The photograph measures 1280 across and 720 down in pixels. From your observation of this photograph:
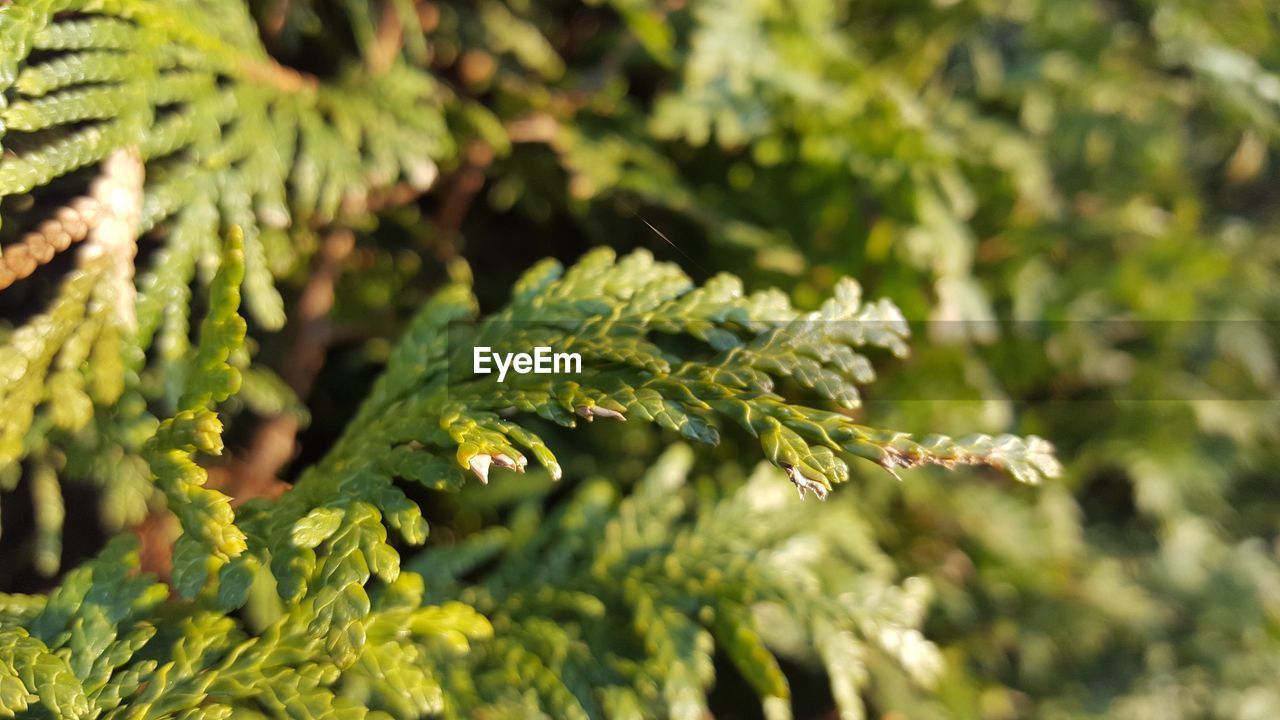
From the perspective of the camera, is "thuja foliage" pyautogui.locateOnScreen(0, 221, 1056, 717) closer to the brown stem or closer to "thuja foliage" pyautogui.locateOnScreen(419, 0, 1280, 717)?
the brown stem

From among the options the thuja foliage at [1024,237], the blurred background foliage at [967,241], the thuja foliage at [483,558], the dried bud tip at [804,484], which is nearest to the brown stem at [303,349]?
the blurred background foliage at [967,241]

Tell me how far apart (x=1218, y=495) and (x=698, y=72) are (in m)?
1.46

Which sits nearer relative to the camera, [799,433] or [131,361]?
[799,433]

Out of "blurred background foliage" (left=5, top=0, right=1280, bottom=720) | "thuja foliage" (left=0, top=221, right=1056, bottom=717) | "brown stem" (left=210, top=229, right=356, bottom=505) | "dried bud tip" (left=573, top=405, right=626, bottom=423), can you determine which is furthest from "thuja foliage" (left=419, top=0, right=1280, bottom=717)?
"dried bud tip" (left=573, top=405, right=626, bottom=423)

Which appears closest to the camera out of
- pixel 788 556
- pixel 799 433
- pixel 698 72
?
pixel 799 433

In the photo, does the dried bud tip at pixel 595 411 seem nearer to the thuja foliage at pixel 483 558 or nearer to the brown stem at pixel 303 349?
the thuja foliage at pixel 483 558

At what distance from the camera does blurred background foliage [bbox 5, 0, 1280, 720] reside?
1532 mm

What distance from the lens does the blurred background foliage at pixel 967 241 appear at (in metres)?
1.53

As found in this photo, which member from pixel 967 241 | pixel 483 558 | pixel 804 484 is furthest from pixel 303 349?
pixel 967 241

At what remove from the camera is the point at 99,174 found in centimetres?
110

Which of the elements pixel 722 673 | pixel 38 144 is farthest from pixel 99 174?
pixel 722 673

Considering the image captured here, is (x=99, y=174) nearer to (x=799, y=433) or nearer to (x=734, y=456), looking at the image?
(x=799, y=433)

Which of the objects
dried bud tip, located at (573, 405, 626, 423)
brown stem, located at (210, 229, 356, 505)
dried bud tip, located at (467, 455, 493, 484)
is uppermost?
dried bud tip, located at (573, 405, 626, 423)

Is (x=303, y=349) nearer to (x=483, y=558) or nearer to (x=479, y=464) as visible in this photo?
(x=483, y=558)
